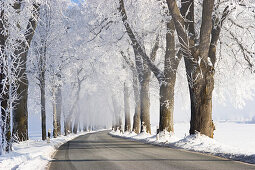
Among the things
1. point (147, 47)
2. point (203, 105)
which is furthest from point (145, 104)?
point (203, 105)

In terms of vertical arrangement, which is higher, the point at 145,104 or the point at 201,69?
the point at 201,69

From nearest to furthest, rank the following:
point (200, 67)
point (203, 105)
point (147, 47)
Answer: point (203, 105) < point (200, 67) < point (147, 47)

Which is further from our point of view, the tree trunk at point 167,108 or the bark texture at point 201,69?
the tree trunk at point 167,108

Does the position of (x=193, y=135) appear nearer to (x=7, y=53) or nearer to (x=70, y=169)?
(x=70, y=169)

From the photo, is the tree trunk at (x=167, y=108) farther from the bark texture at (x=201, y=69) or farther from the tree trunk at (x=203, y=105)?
the tree trunk at (x=203, y=105)

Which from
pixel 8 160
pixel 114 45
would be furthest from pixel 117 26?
pixel 8 160

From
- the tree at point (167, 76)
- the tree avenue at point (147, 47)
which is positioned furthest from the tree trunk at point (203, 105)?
the tree at point (167, 76)

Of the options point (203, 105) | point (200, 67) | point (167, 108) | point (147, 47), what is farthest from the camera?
point (147, 47)

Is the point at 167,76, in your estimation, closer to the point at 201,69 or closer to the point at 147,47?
the point at 201,69

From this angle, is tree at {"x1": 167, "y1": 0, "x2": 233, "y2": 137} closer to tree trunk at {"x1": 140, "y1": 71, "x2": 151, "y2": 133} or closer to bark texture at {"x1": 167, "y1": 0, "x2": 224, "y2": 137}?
bark texture at {"x1": 167, "y1": 0, "x2": 224, "y2": 137}

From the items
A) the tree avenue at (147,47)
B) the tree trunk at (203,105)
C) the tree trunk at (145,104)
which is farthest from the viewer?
the tree trunk at (145,104)

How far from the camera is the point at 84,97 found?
61.2m

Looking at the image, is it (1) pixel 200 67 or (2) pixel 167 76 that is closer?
(1) pixel 200 67

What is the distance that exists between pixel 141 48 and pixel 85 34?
241 inches
